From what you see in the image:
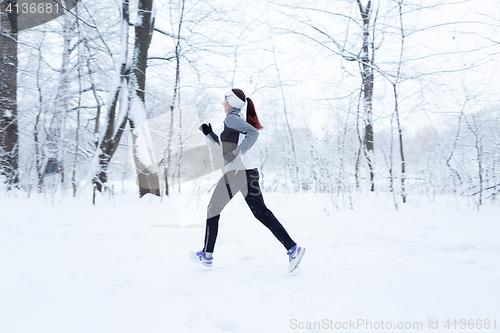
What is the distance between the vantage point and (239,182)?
7.86 ft

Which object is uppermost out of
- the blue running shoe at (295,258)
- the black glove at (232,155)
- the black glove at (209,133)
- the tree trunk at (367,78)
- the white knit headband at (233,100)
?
the tree trunk at (367,78)

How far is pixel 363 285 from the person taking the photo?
84.4 inches

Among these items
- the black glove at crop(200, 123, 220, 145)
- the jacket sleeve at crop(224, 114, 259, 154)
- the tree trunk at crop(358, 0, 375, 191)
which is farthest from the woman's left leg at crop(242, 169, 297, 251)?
the tree trunk at crop(358, 0, 375, 191)

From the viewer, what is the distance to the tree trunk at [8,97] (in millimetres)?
6421

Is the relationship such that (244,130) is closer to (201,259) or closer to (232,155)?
(232,155)

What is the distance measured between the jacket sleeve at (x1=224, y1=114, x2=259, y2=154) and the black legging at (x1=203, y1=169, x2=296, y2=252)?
22 centimetres

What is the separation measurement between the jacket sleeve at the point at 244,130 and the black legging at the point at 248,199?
0.22 metres

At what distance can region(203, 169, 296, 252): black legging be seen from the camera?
238 centimetres

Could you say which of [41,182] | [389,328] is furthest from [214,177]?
[389,328]

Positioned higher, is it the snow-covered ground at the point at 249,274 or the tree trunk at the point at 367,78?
the tree trunk at the point at 367,78

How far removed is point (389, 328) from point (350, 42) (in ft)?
17.6

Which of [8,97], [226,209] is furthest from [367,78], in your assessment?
[8,97]

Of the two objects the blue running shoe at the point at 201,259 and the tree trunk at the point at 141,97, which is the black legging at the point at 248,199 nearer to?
the blue running shoe at the point at 201,259

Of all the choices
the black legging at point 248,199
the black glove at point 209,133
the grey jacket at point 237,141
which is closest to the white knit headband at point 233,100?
the grey jacket at point 237,141
